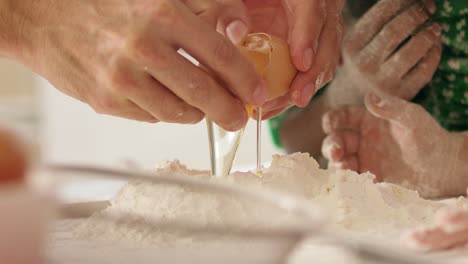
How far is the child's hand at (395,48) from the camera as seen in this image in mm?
779

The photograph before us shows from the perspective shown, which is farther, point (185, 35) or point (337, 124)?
point (337, 124)

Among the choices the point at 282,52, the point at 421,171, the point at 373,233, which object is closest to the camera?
the point at 373,233

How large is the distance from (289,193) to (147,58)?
13 cm

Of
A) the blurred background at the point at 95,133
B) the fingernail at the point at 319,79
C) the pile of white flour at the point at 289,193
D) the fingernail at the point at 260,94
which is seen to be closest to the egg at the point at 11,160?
the pile of white flour at the point at 289,193

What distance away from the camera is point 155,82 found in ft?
1.55

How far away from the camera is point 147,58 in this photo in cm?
45

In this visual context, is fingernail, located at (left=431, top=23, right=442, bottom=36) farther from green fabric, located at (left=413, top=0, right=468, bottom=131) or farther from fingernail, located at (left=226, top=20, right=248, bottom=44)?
fingernail, located at (left=226, top=20, right=248, bottom=44)

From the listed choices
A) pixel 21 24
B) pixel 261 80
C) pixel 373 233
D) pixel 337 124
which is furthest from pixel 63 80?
pixel 337 124

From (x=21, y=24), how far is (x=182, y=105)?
6.0 inches

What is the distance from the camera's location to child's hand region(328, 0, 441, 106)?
78 centimetres

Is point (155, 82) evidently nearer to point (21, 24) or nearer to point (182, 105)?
point (182, 105)

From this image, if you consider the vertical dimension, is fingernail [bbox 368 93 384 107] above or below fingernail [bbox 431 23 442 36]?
below

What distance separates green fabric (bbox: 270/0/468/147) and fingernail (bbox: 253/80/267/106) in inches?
14.3

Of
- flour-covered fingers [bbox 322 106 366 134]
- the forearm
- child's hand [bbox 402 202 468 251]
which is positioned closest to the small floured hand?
child's hand [bbox 402 202 468 251]
